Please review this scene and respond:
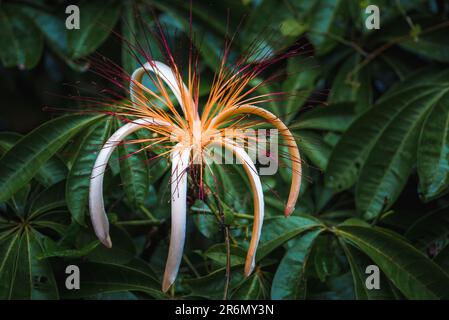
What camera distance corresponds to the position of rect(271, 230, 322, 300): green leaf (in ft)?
5.08

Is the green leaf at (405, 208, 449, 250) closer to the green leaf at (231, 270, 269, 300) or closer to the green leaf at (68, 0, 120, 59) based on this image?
the green leaf at (231, 270, 269, 300)

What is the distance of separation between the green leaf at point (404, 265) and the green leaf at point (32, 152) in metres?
0.70

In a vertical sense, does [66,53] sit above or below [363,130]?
above

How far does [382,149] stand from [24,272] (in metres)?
0.96

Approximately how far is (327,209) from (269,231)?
48 centimetres

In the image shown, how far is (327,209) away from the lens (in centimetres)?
202

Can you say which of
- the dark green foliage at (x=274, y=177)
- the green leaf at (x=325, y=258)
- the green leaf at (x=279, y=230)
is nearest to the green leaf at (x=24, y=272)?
the dark green foliage at (x=274, y=177)

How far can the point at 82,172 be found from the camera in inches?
58.7

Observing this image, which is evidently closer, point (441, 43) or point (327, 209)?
point (327, 209)

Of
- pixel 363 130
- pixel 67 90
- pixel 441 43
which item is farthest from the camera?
pixel 67 90

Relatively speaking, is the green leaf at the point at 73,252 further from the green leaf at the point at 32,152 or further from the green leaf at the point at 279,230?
the green leaf at the point at 279,230
